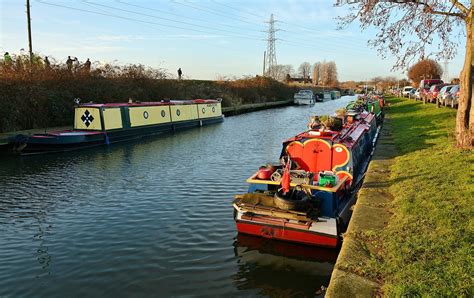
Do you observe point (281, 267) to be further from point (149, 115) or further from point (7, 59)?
point (7, 59)

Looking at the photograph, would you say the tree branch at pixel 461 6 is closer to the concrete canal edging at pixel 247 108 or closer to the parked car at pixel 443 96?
the parked car at pixel 443 96

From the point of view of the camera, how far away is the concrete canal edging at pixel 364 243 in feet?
15.2

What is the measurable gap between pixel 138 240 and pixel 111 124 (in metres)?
15.2

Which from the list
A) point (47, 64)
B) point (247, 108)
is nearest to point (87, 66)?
point (47, 64)

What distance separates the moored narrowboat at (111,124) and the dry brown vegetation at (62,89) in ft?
7.95

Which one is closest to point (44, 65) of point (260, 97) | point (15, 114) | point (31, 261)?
point (15, 114)

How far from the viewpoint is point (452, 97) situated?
23.8m

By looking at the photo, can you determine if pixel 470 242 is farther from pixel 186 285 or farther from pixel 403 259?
pixel 186 285

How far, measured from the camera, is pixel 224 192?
1178 cm

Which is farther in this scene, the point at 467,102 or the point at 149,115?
the point at 149,115

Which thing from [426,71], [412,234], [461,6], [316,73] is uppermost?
[316,73]

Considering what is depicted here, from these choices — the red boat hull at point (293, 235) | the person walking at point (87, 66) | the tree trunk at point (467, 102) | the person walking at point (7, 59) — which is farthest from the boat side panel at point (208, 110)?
the red boat hull at point (293, 235)

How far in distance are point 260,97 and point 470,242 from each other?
5392 cm

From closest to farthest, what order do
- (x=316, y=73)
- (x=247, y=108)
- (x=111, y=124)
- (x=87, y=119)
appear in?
(x=87, y=119)
(x=111, y=124)
(x=247, y=108)
(x=316, y=73)
